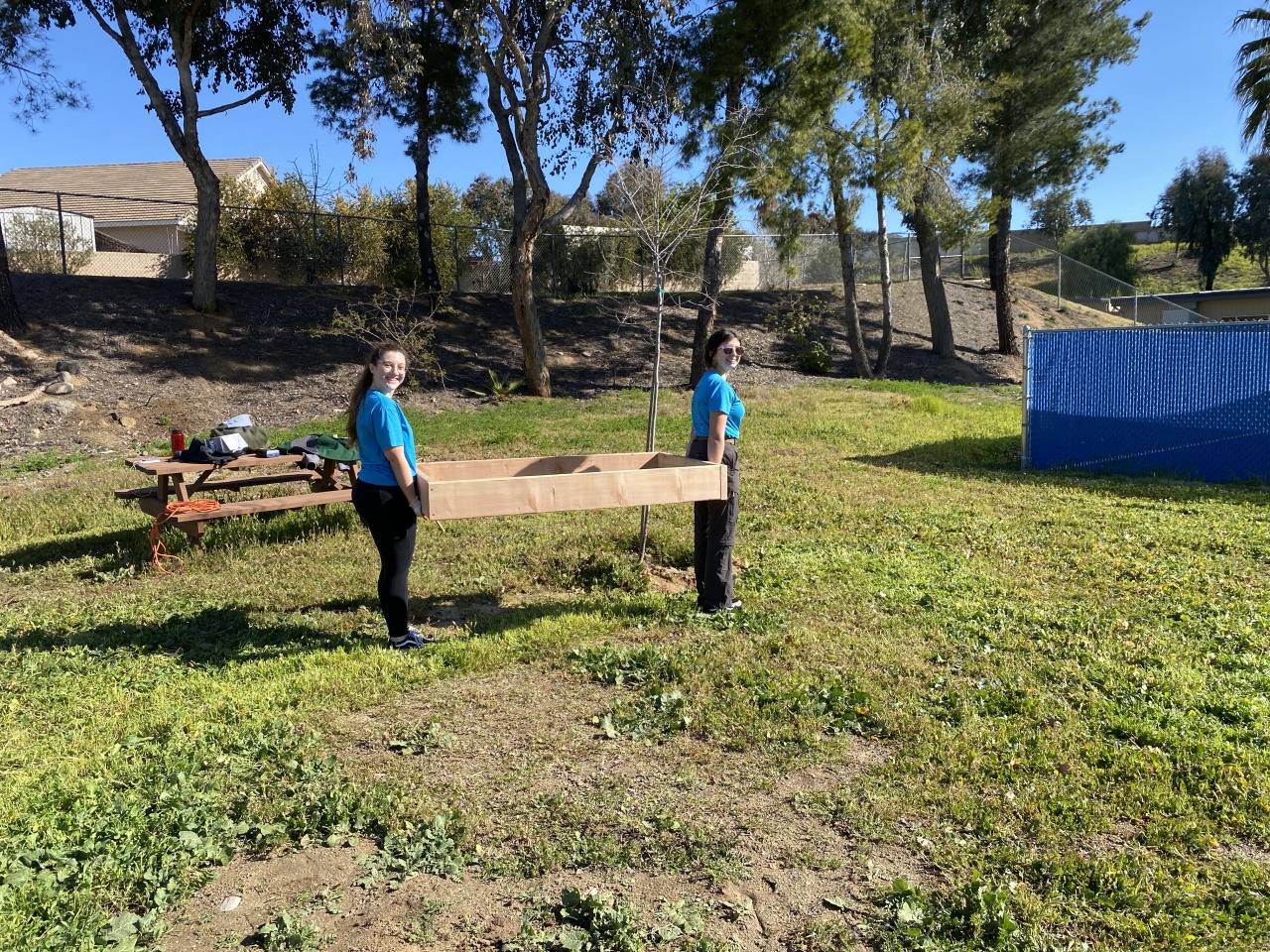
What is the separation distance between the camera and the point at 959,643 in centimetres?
525

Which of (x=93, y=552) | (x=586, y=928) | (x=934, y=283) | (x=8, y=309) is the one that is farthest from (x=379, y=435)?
(x=934, y=283)

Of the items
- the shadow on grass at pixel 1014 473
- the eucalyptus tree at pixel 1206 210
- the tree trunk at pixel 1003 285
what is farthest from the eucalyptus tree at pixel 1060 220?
the shadow on grass at pixel 1014 473

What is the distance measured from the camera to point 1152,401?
11422 mm

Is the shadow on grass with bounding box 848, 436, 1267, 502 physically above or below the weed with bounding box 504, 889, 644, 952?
above

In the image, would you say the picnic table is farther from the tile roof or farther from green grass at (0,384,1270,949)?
the tile roof

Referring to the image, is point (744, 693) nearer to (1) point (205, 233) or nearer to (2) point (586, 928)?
(2) point (586, 928)

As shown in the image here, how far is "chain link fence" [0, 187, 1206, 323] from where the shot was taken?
22.9 meters

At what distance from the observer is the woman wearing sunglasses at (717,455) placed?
215 inches

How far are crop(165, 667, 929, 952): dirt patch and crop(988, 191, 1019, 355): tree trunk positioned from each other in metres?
24.4

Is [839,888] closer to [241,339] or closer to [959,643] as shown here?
[959,643]

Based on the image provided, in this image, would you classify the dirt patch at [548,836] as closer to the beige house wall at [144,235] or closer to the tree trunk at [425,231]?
the tree trunk at [425,231]

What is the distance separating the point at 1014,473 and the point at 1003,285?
1656cm

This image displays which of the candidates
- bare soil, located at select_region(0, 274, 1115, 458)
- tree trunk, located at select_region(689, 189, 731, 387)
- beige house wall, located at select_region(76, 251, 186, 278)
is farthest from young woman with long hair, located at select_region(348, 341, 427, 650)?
beige house wall, located at select_region(76, 251, 186, 278)

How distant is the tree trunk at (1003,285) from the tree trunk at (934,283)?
2053 millimetres
